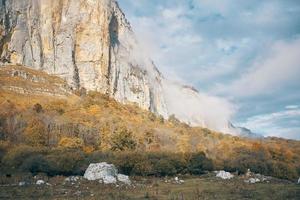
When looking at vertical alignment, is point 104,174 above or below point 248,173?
below

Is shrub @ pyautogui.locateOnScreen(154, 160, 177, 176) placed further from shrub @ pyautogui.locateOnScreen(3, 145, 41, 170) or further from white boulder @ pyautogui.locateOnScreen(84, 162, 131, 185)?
shrub @ pyautogui.locateOnScreen(3, 145, 41, 170)

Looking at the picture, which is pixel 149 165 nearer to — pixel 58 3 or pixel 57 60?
pixel 57 60

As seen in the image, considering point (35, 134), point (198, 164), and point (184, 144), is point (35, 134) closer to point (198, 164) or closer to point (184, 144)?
point (198, 164)

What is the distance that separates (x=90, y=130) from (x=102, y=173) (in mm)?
48380

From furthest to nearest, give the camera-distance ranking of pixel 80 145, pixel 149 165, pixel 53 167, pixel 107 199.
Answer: pixel 80 145 < pixel 149 165 < pixel 53 167 < pixel 107 199

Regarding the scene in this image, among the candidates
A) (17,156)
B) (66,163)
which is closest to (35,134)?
(17,156)

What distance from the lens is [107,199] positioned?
1496 inches

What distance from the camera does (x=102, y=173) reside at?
2504 inches

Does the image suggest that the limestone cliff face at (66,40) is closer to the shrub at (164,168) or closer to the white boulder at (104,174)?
the shrub at (164,168)

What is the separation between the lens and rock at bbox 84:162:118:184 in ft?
201

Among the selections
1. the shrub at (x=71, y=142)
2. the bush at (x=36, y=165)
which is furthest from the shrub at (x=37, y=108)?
the bush at (x=36, y=165)

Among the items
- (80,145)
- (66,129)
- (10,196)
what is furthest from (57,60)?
(10,196)

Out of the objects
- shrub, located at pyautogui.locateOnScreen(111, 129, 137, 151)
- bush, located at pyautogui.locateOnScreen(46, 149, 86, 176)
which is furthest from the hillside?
bush, located at pyautogui.locateOnScreen(46, 149, 86, 176)

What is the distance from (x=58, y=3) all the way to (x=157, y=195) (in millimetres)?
152457
